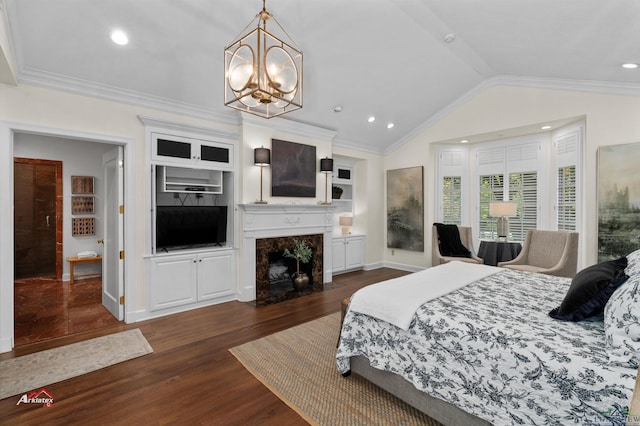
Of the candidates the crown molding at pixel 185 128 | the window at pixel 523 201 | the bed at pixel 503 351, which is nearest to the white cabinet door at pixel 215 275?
the crown molding at pixel 185 128

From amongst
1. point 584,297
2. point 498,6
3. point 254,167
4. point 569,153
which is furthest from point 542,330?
point 569,153

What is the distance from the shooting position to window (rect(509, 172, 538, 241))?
5062 mm

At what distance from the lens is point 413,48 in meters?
3.81

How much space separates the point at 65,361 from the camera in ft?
8.61

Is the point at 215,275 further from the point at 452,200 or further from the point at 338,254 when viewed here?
the point at 452,200

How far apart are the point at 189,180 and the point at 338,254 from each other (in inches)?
120

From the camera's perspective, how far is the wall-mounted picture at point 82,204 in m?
5.56

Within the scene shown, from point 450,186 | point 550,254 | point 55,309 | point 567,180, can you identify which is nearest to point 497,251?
point 550,254

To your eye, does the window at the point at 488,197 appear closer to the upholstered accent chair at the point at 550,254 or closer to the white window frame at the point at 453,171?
the white window frame at the point at 453,171

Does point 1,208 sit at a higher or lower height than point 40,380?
higher

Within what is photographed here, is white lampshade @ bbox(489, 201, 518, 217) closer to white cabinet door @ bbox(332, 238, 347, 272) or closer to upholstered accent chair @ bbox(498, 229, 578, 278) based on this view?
upholstered accent chair @ bbox(498, 229, 578, 278)

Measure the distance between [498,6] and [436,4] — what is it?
0.56 m

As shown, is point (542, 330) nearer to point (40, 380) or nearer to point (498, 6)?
point (498, 6)

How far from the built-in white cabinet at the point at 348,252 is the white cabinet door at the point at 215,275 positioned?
219cm
